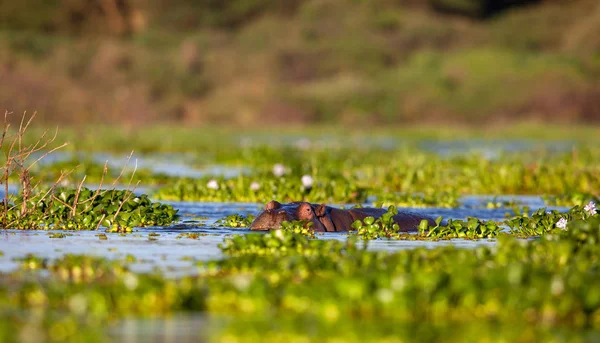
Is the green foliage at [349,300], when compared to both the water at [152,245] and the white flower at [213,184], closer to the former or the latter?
the water at [152,245]

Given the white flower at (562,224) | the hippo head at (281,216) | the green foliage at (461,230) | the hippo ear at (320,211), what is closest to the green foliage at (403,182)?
the hippo ear at (320,211)

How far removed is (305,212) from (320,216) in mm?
263

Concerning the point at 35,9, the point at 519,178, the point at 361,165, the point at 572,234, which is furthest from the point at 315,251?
the point at 35,9

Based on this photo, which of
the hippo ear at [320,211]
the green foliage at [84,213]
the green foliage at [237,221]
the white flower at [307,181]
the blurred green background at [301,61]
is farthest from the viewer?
the blurred green background at [301,61]

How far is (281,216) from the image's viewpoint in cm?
1259

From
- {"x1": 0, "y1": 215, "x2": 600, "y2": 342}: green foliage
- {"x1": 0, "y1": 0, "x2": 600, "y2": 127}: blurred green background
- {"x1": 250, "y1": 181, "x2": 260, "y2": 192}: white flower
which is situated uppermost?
{"x1": 0, "y1": 0, "x2": 600, "y2": 127}: blurred green background

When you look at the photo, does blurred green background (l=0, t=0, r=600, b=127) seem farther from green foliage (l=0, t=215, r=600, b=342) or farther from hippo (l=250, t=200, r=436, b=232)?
green foliage (l=0, t=215, r=600, b=342)

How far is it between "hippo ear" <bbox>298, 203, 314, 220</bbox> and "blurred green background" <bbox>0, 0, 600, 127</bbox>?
4117cm

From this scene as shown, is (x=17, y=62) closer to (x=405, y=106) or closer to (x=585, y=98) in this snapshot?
(x=405, y=106)

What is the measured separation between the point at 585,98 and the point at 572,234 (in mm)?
47692

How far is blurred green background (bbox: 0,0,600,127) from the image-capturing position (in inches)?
2275

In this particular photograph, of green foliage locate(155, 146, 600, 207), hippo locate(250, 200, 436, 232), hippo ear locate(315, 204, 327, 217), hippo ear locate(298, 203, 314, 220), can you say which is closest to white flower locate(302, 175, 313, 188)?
green foliage locate(155, 146, 600, 207)

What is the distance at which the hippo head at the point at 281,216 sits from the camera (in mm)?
12547

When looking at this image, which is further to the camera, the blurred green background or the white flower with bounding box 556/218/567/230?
the blurred green background
